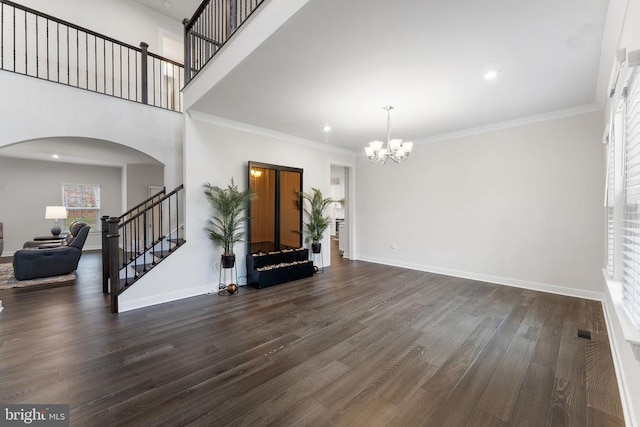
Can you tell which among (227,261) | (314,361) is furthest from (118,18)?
(314,361)

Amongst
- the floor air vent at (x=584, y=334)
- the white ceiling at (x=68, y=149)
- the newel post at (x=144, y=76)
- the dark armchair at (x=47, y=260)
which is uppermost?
the newel post at (x=144, y=76)

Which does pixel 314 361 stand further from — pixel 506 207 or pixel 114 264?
pixel 506 207

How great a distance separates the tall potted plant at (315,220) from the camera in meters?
5.40

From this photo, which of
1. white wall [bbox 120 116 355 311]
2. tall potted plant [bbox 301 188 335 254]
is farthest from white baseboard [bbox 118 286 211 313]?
tall potted plant [bbox 301 188 335 254]

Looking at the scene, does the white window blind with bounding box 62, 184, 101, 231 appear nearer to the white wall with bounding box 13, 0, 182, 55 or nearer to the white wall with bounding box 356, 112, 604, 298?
the white wall with bounding box 13, 0, 182, 55

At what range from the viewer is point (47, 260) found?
472cm

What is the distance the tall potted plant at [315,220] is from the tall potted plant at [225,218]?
4.93ft

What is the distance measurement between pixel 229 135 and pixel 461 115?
383 centimetres

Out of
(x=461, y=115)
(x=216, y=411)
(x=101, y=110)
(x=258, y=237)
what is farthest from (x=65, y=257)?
(x=461, y=115)

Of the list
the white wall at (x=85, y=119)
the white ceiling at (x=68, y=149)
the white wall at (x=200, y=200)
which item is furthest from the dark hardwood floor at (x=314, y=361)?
the white ceiling at (x=68, y=149)

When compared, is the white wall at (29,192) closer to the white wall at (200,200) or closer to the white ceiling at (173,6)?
the white ceiling at (173,6)

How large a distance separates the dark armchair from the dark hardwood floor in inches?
42.5

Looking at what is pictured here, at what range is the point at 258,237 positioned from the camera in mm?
4734

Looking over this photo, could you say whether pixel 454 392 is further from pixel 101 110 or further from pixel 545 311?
pixel 101 110
